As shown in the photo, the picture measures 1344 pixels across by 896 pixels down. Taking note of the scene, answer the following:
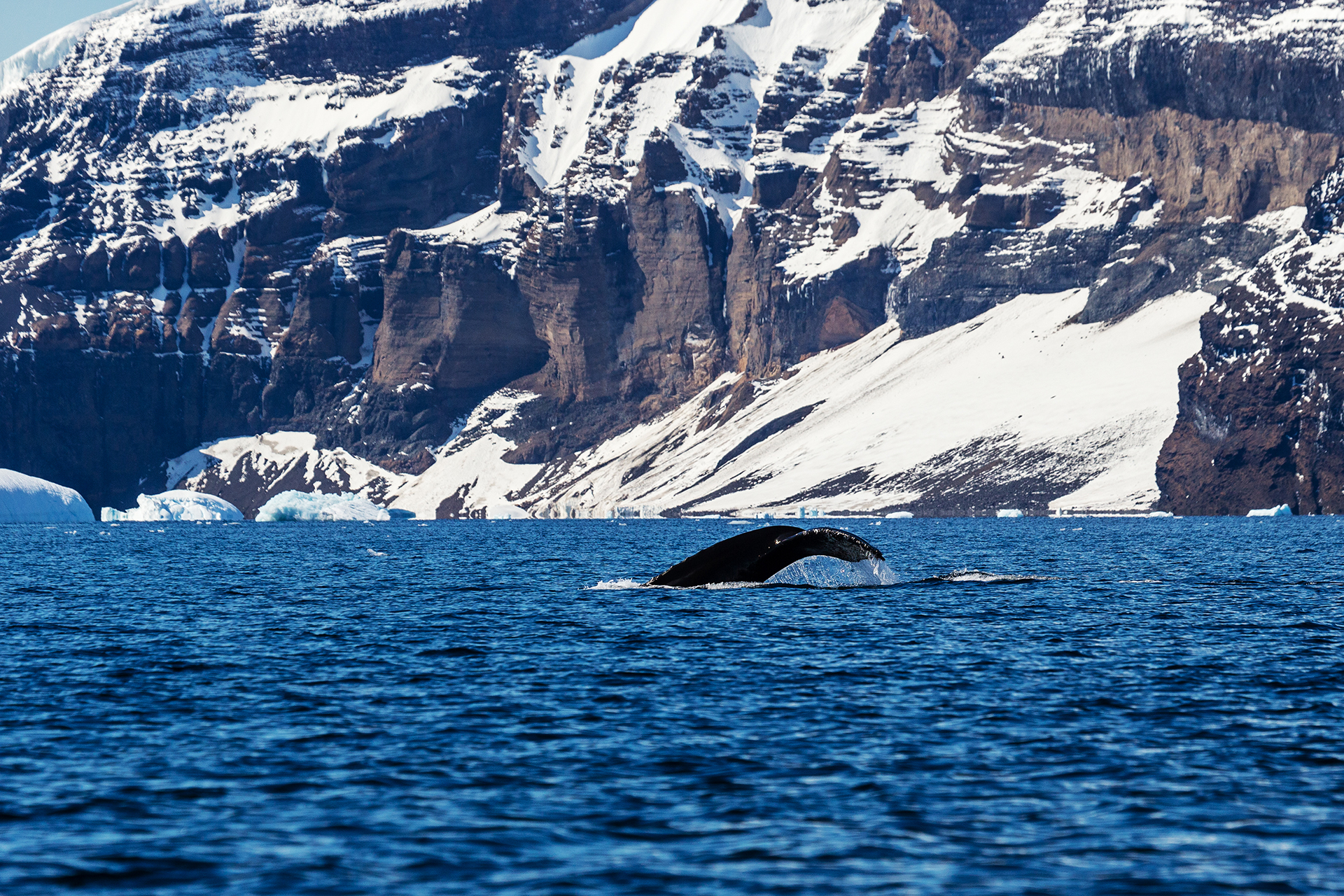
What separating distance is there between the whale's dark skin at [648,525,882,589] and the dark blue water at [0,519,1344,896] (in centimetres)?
121

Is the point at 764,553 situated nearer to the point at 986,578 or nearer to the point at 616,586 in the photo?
the point at 616,586

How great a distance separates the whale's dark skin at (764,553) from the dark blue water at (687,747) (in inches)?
47.6

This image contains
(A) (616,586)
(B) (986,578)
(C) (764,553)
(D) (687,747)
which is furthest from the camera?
(B) (986,578)

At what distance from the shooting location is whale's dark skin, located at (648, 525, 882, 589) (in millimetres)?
48844

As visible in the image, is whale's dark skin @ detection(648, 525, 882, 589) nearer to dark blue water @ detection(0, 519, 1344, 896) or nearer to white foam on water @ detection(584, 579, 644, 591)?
dark blue water @ detection(0, 519, 1344, 896)

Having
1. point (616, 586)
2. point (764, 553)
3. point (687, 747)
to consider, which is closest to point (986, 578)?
point (616, 586)

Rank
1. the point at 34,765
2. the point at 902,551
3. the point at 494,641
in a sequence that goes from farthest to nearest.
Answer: the point at 902,551 → the point at 494,641 → the point at 34,765

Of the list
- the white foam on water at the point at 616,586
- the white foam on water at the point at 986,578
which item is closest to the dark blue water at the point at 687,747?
the white foam on water at the point at 616,586

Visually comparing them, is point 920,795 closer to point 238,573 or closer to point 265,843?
point 265,843

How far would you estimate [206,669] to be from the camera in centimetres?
3675

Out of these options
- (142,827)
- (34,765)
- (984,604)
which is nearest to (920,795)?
(142,827)

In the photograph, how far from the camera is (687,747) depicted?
25.2 metres

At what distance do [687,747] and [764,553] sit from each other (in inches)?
1005

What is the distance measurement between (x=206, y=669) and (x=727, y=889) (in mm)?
22690
